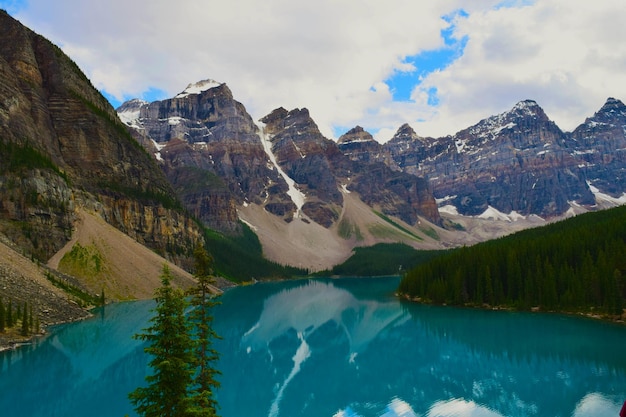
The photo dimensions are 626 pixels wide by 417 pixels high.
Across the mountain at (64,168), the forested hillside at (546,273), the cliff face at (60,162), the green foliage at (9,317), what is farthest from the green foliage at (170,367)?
the cliff face at (60,162)

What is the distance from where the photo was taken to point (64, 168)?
397 ft

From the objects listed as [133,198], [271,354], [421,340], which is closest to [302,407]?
[271,354]

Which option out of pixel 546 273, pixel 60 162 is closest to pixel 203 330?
pixel 546 273

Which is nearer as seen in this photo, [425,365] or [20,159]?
[425,365]

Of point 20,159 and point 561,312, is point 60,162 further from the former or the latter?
point 561,312

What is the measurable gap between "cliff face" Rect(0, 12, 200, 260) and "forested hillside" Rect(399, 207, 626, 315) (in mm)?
77647

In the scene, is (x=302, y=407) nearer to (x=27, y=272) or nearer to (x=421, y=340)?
(x=421, y=340)

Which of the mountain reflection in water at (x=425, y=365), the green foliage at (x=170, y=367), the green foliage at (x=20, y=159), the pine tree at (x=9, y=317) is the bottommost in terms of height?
the mountain reflection in water at (x=425, y=365)

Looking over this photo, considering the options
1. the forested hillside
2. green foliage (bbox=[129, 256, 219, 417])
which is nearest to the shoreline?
the forested hillside

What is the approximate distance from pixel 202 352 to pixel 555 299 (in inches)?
2970

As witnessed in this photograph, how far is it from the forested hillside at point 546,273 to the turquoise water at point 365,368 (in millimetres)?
6010

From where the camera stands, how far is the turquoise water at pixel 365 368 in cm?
3662

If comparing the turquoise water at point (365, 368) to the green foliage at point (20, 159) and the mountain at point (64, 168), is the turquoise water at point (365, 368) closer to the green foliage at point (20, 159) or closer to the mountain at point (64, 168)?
the mountain at point (64, 168)

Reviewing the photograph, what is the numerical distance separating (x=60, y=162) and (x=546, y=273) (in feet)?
366
